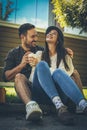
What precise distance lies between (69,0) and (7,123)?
8760 millimetres

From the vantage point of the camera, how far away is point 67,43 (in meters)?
12.0

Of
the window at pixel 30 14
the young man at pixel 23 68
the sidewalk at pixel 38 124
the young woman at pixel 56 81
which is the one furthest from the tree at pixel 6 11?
Result: the sidewalk at pixel 38 124

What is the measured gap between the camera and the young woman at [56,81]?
3385mm

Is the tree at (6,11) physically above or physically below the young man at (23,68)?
above

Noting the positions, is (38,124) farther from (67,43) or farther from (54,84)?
(67,43)

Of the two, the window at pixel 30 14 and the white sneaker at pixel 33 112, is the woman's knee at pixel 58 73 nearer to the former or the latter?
the white sneaker at pixel 33 112

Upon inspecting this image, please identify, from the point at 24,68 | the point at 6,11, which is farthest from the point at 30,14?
the point at 24,68

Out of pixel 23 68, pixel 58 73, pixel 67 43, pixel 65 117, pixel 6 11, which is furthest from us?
pixel 6 11

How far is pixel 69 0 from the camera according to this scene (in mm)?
11641

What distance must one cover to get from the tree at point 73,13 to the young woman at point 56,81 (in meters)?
6.60

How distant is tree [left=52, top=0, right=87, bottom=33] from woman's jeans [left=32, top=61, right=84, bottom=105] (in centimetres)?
714

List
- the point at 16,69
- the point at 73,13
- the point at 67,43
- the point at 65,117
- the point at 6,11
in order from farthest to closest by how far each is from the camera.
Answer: the point at 6,11 → the point at 67,43 → the point at 73,13 → the point at 16,69 → the point at 65,117

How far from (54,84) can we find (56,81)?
0.13ft

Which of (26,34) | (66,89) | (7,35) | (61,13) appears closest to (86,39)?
(61,13)
